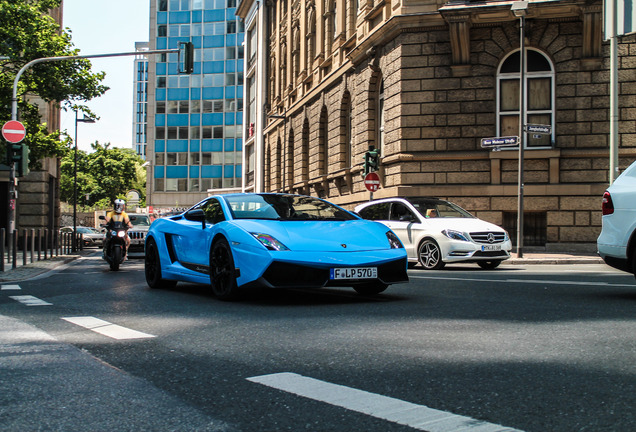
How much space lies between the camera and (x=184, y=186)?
8231 cm

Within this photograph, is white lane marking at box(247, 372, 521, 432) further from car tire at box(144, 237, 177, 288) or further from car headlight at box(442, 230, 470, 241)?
car headlight at box(442, 230, 470, 241)

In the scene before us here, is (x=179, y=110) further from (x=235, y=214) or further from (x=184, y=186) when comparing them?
(x=235, y=214)

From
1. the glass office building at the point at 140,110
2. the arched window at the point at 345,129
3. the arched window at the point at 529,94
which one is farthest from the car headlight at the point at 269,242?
the glass office building at the point at 140,110

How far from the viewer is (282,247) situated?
7.62 m

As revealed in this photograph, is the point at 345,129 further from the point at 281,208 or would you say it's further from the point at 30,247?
the point at 281,208

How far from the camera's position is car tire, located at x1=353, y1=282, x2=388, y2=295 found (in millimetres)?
8625

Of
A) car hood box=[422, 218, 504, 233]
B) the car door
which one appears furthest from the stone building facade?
the car door

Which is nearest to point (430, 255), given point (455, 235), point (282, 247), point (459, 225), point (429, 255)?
point (429, 255)

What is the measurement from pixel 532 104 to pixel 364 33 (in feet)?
25.6

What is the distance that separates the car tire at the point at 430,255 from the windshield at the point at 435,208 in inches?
24.9

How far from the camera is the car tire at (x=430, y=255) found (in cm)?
1516

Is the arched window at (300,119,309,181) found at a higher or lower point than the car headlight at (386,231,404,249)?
higher

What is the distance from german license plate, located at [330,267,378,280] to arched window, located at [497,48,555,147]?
17.9 metres

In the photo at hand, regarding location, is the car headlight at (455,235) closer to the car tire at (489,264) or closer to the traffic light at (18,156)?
the car tire at (489,264)
